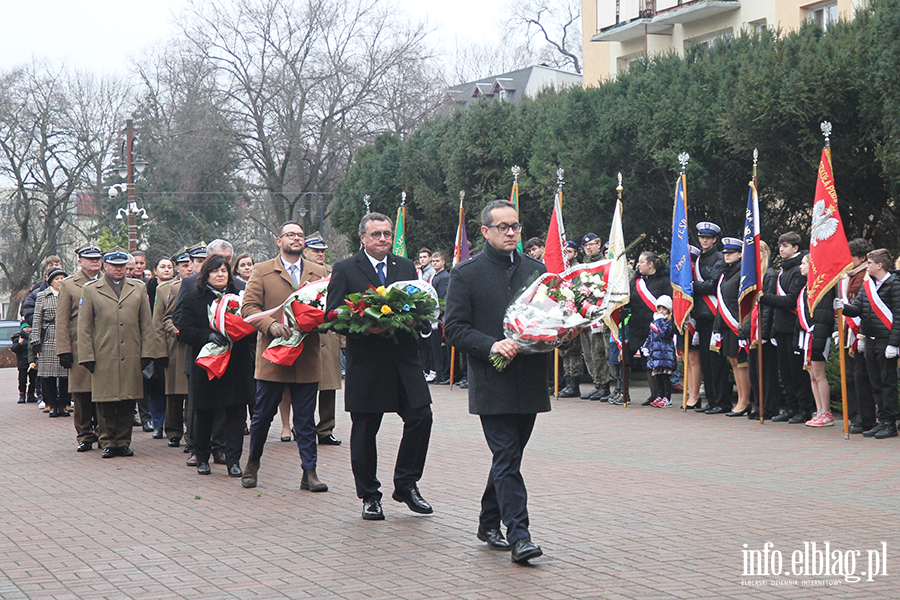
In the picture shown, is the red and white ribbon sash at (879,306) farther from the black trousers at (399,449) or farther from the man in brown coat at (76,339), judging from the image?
the man in brown coat at (76,339)

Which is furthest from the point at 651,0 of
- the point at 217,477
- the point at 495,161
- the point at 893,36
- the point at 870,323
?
the point at 217,477

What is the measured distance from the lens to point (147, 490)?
9008 mm

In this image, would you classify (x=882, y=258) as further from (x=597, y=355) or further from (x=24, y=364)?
(x=24, y=364)

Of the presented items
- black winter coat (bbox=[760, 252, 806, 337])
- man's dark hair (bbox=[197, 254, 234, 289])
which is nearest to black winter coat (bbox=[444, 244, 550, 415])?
man's dark hair (bbox=[197, 254, 234, 289])

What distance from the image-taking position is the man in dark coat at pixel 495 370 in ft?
20.5

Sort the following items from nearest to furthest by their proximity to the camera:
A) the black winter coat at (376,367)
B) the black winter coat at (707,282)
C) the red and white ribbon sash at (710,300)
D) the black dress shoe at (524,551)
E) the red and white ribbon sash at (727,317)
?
the black dress shoe at (524,551)
the black winter coat at (376,367)
the red and white ribbon sash at (727,317)
the red and white ribbon sash at (710,300)
the black winter coat at (707,282)

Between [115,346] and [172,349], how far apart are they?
75cm

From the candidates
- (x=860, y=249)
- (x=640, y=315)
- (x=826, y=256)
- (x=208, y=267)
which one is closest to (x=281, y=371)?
(x=208, y=267)

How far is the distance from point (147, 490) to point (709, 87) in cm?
1339

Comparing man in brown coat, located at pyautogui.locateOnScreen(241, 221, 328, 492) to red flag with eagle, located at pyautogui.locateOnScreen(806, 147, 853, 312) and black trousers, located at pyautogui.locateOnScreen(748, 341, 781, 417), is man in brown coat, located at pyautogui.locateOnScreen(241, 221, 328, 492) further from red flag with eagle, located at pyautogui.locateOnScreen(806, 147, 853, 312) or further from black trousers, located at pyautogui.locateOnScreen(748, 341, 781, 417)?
black trousers, located at pyautogui.locateOnScreen(748, 341, 781, 417)

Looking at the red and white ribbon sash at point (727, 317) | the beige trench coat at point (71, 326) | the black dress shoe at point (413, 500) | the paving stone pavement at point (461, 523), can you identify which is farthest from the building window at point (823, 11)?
the black dress shoe at point (413, 500)

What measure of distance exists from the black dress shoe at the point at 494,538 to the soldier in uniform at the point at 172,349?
5.59 m

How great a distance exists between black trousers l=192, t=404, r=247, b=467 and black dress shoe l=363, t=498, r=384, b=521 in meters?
2.56

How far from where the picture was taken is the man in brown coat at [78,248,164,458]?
36.3 ft
